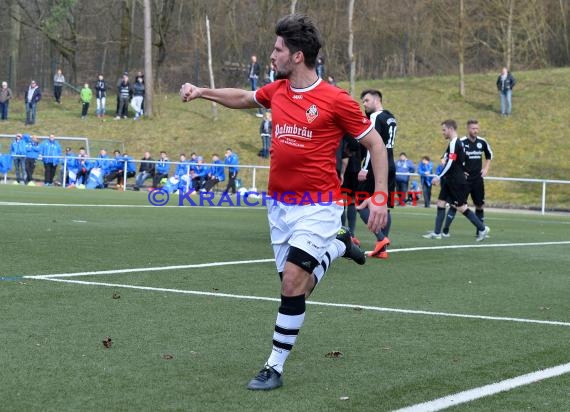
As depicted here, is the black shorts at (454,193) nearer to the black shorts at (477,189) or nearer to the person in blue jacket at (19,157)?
the black shorts at (477,189)

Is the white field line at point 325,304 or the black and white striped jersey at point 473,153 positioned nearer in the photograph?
the white field line at point 325,304

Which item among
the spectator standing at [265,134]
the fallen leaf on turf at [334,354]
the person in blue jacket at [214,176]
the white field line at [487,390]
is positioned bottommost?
the fallen leaf on turf at [334,354]

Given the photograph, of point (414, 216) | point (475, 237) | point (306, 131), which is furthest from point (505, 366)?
point (414, 216)

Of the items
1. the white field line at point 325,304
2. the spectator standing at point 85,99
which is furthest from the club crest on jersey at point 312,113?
the spectator standing at point 85,99

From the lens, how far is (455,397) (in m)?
5.18

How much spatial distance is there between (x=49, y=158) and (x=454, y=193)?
72.8 feet

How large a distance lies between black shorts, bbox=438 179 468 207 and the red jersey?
36.5 feet

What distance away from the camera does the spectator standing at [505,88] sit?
4419cm

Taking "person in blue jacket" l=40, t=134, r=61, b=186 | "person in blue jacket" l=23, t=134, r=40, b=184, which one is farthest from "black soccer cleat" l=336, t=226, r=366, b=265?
"person in blue jacket" l=23, t=134, r=40, b=184

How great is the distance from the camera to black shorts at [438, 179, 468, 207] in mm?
16938

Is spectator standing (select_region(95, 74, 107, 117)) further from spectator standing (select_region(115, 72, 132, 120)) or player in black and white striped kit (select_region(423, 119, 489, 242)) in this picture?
player in black and white striped kit (select_region(423, 119, 489, 242))

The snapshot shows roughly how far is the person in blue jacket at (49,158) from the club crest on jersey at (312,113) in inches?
1222

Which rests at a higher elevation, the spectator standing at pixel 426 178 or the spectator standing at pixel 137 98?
the spectator standing at pixel 137 98

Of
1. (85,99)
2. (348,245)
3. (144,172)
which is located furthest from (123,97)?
(348,245)
